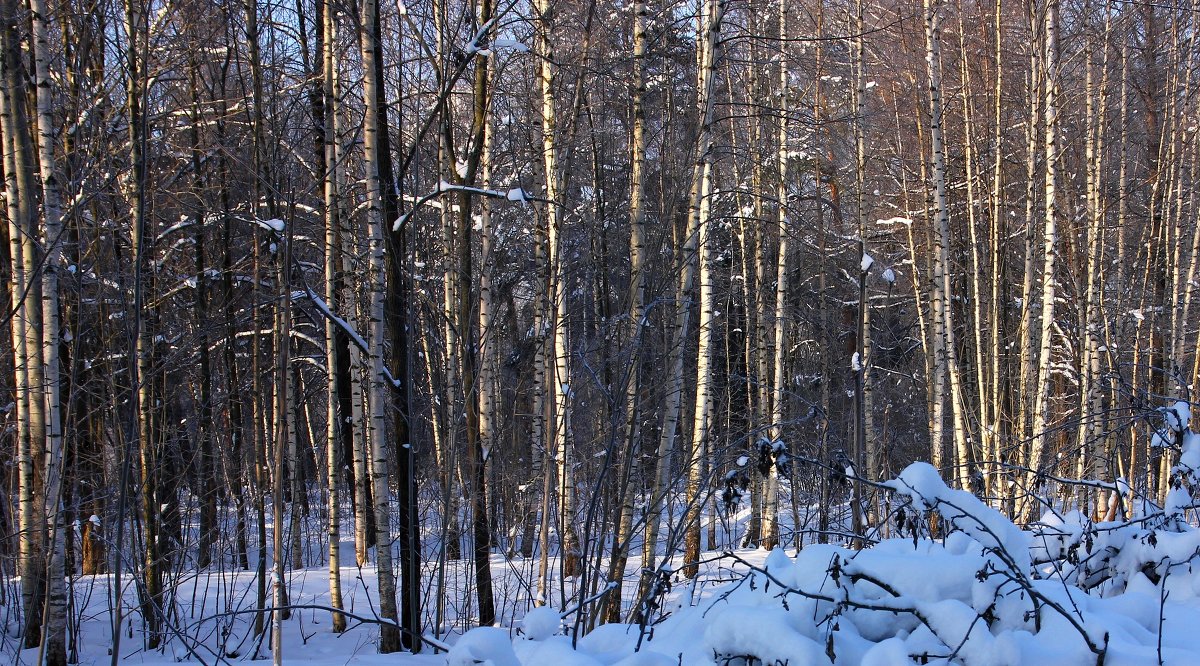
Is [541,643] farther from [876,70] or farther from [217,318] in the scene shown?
[876,70]

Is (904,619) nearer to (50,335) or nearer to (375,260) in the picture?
(375,260)

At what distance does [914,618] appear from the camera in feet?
6.75

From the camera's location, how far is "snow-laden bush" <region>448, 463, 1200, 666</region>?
1.85 meters

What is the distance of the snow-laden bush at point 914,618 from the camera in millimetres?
1852

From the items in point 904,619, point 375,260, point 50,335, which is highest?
point 375,260

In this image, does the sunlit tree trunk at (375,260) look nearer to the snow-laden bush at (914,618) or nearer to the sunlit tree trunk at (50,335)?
the sunlit tree trunk at (50,335)

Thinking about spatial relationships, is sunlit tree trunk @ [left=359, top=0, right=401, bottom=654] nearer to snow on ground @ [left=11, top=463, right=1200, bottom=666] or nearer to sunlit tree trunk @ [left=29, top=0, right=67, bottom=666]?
sunlit tree trunk @ [left=29, top=0, right=67, bottom=666]

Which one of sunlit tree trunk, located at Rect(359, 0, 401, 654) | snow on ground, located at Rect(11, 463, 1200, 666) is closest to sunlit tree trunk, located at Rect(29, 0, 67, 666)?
sunlit tree trunk, located at Rect(359, 0, 401, 654)

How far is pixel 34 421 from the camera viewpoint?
16.8 ft

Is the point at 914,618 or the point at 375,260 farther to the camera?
the point at 375,260

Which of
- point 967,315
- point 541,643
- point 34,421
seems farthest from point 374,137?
point 967,315

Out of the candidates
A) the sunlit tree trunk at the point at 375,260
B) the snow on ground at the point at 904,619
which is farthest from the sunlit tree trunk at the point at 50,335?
the snow on ground at the point at 904,619

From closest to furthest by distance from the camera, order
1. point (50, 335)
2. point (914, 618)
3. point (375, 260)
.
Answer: point (914, 618) → point (50, 335) → point (375, 260)

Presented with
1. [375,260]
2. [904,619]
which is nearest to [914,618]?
[904,619]
